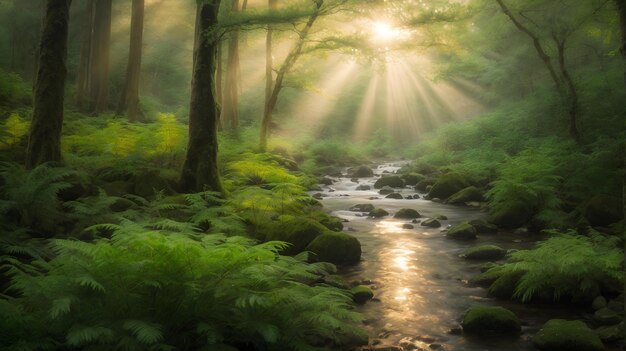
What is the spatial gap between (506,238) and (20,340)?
10.9 metres

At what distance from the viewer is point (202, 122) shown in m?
10.9

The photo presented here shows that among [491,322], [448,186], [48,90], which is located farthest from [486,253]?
[48,90]

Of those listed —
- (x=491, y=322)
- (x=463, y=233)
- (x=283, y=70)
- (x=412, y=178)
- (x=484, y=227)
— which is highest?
(x=283, y=70)

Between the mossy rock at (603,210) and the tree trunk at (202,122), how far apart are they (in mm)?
9500

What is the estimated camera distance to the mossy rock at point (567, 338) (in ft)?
17.5

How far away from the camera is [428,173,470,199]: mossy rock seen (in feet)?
60.7

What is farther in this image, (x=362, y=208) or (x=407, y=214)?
(x=362, y=208)

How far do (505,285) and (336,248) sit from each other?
11.2 ft

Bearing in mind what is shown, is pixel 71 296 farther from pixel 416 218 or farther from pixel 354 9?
pixel 354 9

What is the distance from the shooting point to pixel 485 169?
19.5 metres

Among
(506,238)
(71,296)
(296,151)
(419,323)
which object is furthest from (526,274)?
(296,151)

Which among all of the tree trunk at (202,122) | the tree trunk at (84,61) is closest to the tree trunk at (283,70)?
the tree trunk at (202,122)

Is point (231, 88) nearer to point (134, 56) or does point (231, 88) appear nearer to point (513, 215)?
point (134, 56)

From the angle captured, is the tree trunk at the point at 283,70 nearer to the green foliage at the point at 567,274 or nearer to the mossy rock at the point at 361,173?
the mossy rock at the point at 361,173
